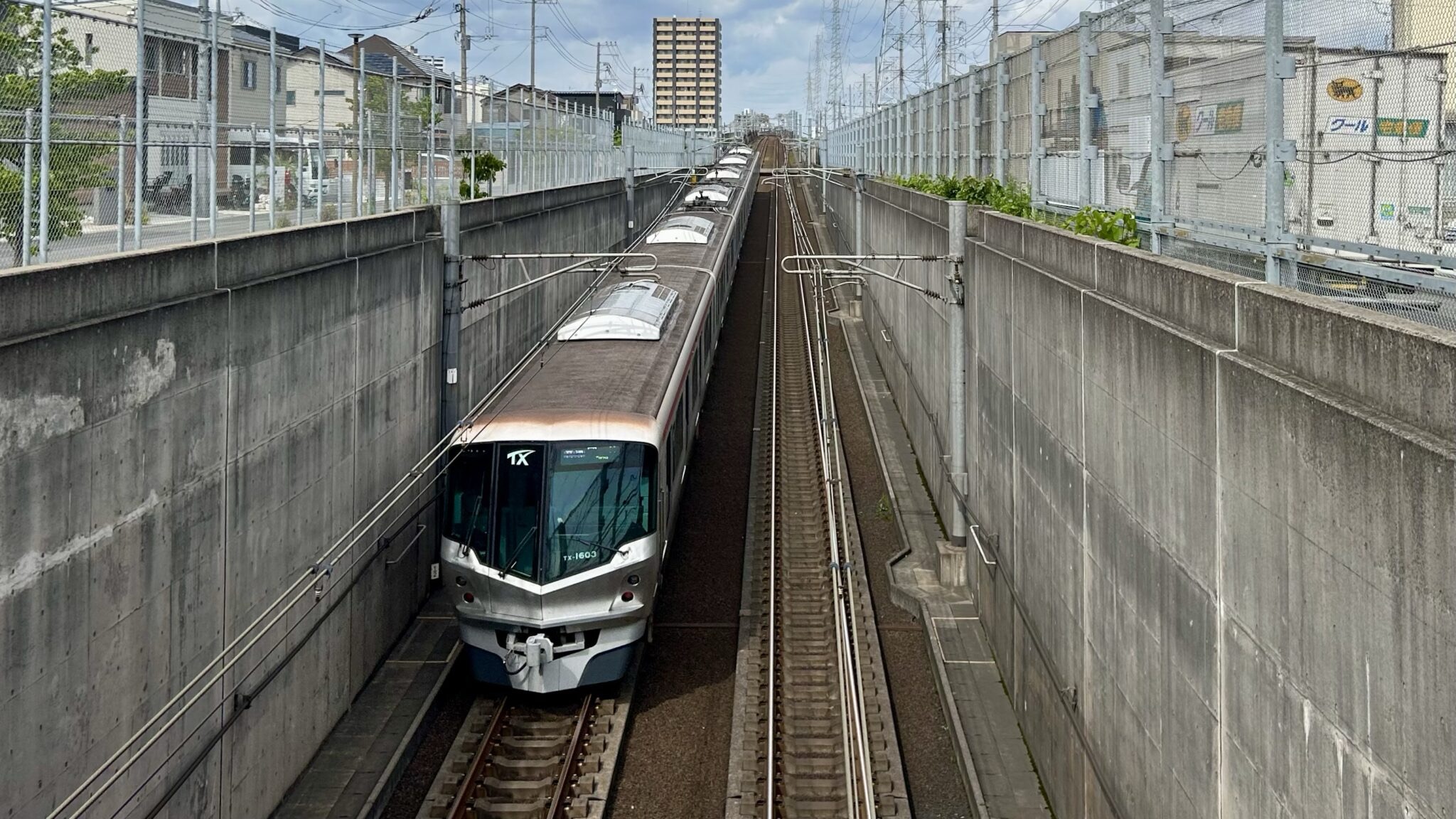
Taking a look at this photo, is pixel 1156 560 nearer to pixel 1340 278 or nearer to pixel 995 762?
pixel 1340 278

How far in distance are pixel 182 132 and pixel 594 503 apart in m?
4.90

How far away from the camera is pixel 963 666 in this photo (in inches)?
510

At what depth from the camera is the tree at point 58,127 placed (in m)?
7.28

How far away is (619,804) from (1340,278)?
23.1ft

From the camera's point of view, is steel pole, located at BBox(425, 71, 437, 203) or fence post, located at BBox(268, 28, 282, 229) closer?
fence post, located at BBox(268, 28, 282, 229)

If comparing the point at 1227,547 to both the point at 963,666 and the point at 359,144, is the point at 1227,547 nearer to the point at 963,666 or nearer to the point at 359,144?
the point at 963,666

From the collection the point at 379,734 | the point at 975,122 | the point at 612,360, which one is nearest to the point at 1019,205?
the point at 975,122

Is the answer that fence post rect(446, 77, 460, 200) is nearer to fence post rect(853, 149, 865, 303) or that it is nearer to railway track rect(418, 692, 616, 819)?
railway track rect(418, 692, 616, 819)

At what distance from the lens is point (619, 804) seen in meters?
10.6

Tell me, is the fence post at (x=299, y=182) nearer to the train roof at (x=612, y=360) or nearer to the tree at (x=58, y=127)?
the train roof at (x=612, y=360)

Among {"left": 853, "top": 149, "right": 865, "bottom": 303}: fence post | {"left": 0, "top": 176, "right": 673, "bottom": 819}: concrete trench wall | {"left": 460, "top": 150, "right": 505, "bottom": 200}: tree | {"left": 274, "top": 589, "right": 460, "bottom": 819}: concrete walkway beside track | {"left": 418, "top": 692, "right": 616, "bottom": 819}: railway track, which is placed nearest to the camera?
{"left": 0, "top": 176, "right": 673, "bottom": 819}: concrete trench wall

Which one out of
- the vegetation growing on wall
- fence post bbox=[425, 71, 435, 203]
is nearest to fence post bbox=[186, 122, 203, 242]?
fence post bbox=[425, 71, 435, 203]

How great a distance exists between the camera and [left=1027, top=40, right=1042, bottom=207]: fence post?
47.8ft

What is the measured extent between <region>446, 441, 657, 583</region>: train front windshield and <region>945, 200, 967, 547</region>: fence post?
4.98 m
